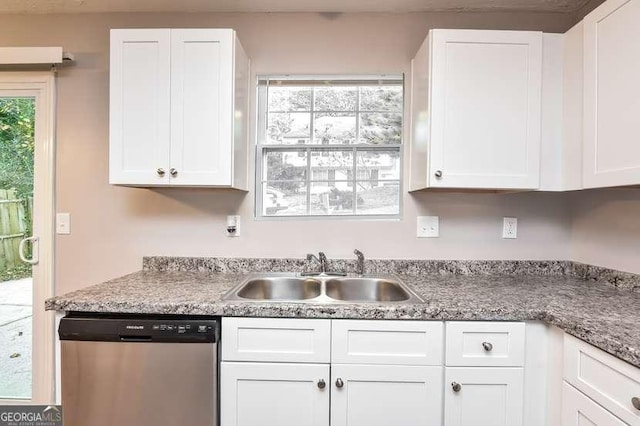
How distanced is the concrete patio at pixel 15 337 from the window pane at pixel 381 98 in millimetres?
2302

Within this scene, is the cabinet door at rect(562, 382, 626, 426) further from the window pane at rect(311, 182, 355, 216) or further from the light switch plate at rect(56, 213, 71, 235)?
the light switch plate at rect(56, 213, 71, 235)

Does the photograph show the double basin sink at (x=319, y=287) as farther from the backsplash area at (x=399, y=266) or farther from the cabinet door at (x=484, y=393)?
the cabinet door at (x=484, y=393)

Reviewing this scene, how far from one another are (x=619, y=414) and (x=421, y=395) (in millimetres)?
575

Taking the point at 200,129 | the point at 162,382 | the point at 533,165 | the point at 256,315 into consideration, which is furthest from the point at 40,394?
the point at 533,165

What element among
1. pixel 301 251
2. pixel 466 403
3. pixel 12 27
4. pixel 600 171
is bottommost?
pixel 466 403

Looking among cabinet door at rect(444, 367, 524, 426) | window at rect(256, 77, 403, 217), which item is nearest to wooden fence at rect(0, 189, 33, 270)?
window at rect(256, 77, 403, 217)

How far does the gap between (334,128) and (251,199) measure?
2.16 feet

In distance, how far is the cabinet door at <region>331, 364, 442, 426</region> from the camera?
1250mm

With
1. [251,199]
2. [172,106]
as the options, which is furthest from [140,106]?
[251,199]

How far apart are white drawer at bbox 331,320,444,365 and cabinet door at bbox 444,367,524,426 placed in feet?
0.36

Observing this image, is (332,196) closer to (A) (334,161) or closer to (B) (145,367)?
(A) (334,161)

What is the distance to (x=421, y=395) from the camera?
125cm

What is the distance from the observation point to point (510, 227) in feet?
6.25

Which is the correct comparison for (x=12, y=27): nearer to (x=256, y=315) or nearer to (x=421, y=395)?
(x=256, y=315)
